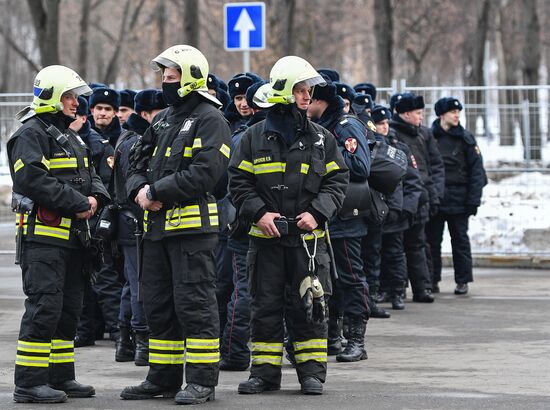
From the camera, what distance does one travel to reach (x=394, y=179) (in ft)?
38.5

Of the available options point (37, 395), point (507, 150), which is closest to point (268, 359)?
point (37, 395)

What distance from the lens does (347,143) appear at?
1022cm

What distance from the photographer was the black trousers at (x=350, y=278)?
10352 millimetres

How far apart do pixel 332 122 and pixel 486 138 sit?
31.1ft

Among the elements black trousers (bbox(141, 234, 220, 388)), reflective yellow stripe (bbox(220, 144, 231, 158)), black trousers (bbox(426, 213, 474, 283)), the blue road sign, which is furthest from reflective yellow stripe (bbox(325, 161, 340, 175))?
the blue road sign

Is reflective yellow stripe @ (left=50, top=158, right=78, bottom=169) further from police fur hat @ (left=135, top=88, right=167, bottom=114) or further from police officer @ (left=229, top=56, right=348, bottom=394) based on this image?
police fur hat @ (left=135, top=88, right=167, bottom=114)

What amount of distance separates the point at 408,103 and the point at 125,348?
491cm

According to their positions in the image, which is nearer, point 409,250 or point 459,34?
point 409,250

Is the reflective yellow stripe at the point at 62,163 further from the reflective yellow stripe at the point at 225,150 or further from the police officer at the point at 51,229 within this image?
the reflective yellow stripe at the point at 225,150

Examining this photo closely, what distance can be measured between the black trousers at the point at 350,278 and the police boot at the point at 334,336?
0.90 feet

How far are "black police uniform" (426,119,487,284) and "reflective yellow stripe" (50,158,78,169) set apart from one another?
22.1ft

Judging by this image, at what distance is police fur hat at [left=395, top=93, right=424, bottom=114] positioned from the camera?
1413cm

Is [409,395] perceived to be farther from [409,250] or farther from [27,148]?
[409,250]

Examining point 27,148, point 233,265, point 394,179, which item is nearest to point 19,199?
point 27,148
